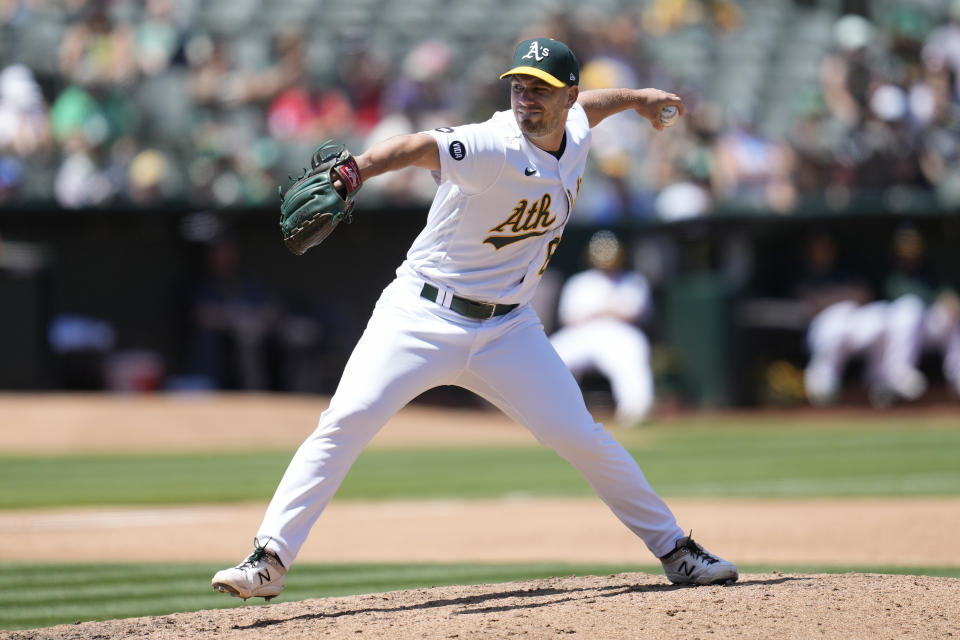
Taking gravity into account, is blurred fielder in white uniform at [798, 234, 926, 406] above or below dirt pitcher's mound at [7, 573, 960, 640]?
above

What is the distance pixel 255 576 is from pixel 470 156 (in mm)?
1534

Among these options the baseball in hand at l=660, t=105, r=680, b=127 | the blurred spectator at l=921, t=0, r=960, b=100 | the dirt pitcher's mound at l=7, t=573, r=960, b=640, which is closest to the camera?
the dirt pitcher's mound at l=7, t=573, r=960, b=640

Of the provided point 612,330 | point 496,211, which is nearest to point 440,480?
point 612,330

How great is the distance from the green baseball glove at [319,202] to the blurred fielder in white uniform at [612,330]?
28.4 ft

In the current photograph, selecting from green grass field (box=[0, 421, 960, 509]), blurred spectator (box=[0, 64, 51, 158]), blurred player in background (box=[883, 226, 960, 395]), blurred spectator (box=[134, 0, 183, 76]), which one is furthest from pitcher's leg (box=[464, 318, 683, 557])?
blurred spectator (box=[134, 0, 183, 76])

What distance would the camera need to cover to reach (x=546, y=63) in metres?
4.26

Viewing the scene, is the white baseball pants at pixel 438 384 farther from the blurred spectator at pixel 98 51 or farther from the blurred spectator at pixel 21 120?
the blurred spectator at pixel 98 51

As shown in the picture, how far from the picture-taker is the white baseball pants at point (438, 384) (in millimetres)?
4289

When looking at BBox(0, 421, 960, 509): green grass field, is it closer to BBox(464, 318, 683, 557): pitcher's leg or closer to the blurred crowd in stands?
the blurred crowd in stands

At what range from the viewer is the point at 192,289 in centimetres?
1323

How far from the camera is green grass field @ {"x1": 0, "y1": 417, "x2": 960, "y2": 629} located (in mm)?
5598

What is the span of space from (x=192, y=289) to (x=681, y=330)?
498 centimetres

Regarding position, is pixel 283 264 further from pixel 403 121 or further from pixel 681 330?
pixel 681 330

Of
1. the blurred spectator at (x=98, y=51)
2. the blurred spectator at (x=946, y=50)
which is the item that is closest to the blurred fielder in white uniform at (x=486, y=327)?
the blurred spectator at (x=98, y=51)
